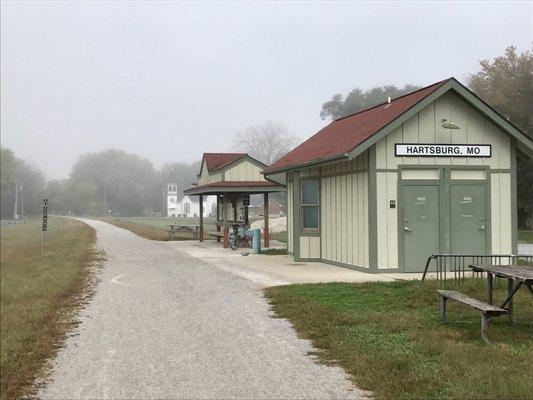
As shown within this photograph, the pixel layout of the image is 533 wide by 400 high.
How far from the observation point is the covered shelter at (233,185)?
24016mm

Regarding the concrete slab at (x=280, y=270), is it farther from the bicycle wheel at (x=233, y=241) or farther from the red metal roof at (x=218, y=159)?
the red metal roof at (x=218, y=159)

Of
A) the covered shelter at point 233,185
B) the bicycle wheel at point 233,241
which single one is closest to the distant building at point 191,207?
the covered shelter at point 233,185

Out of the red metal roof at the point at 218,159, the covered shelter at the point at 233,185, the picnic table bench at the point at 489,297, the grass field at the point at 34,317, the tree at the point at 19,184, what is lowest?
the grass field at the point at 34,317

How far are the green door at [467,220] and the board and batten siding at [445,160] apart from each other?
306mm

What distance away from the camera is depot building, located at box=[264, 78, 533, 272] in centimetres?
1423

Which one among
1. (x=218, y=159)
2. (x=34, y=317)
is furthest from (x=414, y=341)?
(x=218, y=159)

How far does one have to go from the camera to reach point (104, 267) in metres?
17.3

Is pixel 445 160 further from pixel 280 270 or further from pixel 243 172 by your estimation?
pixel 243 172

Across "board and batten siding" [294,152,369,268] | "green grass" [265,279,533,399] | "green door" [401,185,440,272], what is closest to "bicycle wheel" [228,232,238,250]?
"board and batten siding" [294,152,369,268]

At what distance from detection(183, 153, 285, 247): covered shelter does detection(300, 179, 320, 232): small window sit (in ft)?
18.8

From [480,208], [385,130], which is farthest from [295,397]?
[480,208]

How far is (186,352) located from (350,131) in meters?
11.1

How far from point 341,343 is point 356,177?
27.4 ft

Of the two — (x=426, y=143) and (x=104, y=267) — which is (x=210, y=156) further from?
(x=426, y=143)
